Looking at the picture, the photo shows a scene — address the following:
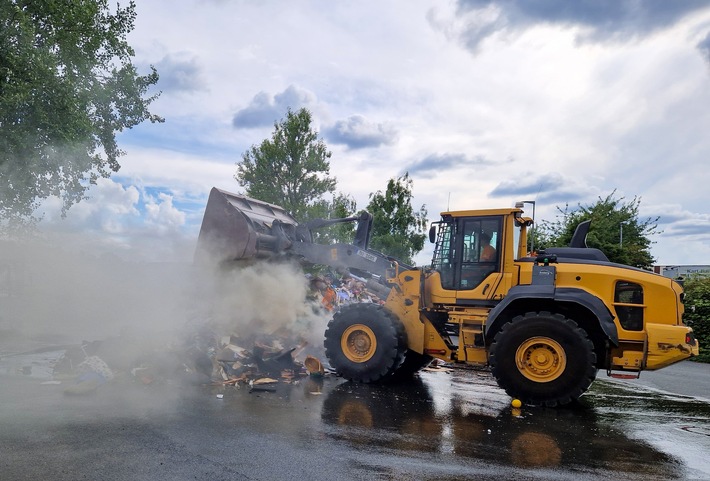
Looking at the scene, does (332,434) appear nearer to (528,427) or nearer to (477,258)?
(528,427)

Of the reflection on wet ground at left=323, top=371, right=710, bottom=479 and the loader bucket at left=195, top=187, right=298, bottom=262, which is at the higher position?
the loader bucket at left=195, top=187, right=298, bottom=262

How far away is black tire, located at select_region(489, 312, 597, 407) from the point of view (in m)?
7.56

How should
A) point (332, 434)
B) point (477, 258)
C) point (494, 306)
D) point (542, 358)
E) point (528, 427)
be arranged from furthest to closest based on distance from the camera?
Result: point (477, 258) < point (494, 306) < point (542, 358) < point (528, 427) < point (332, 434)

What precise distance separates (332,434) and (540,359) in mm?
3467

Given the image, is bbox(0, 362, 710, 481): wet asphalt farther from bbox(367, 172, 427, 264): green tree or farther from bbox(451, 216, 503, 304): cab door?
bbox(367, 172, 427, 264): green tree

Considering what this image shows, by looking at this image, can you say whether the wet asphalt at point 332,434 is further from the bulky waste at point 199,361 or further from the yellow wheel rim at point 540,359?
the yellow wheel rim at point 540,359

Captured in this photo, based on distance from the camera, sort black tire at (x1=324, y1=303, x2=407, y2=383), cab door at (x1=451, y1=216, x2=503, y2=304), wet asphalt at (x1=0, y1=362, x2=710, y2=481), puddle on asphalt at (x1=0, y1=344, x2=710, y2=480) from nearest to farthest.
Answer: wet asphalt at (x1=0, y1=362, x2=710, y2=481) < puddle on asphalt at (x1=0, y1=344, x2=710, y2=480) < cab door at (x1=451, y1=216, x2=503, y2=304) < black tire at (x1=324, y1=303, x2=407, y2=383)

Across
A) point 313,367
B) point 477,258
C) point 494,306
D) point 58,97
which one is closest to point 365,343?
point 313,367

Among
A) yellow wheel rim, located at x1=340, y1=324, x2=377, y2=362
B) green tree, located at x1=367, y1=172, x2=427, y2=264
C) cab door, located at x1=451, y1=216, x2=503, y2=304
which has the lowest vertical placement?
yellow wheel rim, located at x1=340, y1=324, x2=377, y2=362

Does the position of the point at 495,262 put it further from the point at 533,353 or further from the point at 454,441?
the point at 454,441

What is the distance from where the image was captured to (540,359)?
7820mm

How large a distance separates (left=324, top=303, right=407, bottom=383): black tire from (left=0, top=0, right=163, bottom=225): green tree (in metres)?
10.6

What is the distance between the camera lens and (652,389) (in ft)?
34.5

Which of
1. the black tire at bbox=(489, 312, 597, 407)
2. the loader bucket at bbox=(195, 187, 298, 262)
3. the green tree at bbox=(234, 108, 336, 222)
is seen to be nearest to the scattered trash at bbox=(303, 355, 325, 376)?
the loader bucket at bbox=(195, 187, 298, 262)
